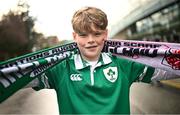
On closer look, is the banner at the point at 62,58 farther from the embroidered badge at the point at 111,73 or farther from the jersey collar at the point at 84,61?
the embroidered badge at the point at 111,73

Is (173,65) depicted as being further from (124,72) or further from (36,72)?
(36,72)

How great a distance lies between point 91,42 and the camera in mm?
2748

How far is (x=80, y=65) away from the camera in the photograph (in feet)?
9.34

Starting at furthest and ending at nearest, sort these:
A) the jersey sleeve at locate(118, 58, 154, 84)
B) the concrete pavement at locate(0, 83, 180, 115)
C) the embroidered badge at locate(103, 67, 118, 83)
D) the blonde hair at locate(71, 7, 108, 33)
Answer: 1. the concrete pavement at locate(0, 83, 180, 115)
2. the jersey sleeve at locate(118, 58, 154, 84)
3. the embroidered badge at locate(103, 67, 118, 83)
4. the blonde hair at locate(71, 7, 108, 33)

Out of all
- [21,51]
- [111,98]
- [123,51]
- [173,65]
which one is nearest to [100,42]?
[111,98]

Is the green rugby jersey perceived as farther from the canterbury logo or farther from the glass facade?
the glass facade

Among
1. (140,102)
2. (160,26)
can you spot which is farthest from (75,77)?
(160,26)

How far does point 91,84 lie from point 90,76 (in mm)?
56

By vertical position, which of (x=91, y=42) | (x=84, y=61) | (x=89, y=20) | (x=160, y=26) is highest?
(x=89, y=20)

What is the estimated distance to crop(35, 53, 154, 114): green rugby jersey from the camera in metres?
2.75

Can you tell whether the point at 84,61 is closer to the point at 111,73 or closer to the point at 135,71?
the point at 111,73

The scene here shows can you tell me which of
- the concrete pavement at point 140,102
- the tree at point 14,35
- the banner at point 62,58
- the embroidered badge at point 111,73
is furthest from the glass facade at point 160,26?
the embroidered badge at point 111,73

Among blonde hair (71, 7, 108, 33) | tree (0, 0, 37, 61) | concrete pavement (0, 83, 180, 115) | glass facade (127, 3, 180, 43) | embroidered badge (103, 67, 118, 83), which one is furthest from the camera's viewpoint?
glass facade (127, 3, 180, 43)

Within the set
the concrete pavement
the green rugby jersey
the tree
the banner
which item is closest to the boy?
the green rugby jersey
